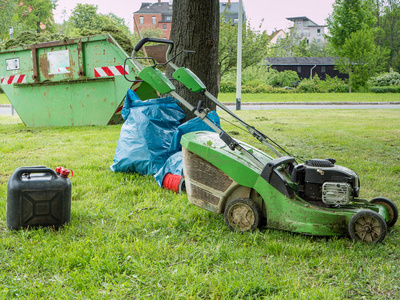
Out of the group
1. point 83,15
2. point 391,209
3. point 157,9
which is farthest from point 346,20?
point 157,9

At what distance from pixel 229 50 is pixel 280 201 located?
2743cm

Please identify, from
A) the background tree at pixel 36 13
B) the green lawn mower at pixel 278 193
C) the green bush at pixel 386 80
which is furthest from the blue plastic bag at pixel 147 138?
the background tree at pixel 36 13

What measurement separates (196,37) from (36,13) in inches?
2072

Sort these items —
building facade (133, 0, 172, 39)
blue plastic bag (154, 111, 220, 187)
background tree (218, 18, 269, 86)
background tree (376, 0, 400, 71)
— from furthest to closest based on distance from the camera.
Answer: building facade (133, 0, 172, 39) < background tree (376, 0, 400, 71) < background tree (218, 18, 269, 86) < blue plastic bag (154, 111, 220, 187)

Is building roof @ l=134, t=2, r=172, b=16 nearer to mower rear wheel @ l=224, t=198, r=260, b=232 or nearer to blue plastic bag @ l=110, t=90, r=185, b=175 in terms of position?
blue plastic bag @ l=110, t=90, r=185, b=175

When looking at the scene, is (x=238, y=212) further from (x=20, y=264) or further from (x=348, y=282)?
(x=20, y=264)

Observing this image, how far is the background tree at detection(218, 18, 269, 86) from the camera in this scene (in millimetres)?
28703

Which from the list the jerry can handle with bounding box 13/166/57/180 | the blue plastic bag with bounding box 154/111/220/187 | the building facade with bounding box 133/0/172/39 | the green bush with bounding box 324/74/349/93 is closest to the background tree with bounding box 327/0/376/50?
the green bush with bounding box 324/74/349/93

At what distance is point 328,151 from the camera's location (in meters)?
6.02

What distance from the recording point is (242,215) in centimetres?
280

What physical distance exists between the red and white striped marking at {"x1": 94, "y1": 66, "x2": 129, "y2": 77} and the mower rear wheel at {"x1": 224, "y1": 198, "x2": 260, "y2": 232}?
205 inches

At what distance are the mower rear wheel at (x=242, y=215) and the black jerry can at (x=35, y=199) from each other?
115cm

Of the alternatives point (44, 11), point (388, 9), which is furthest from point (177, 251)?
point (388, 9)

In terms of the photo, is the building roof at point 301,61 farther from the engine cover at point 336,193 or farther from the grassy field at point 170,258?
the engine cover at point 336,193
